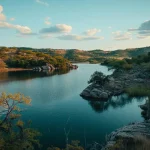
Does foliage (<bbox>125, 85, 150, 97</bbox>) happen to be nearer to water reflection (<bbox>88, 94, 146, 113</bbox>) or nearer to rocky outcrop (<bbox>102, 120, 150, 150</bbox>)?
water reflection (<bbox>88, 94, 146, 113</bbox>)

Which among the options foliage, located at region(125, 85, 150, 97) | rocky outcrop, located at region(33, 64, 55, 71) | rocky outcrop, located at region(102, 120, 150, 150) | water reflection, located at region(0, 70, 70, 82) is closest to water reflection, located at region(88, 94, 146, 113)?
foliage, located at region(125, 85, 150, 97)

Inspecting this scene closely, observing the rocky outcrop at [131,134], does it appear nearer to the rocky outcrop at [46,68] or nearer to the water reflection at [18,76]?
the water reflection at [18,76]

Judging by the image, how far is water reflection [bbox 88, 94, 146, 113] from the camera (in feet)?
149

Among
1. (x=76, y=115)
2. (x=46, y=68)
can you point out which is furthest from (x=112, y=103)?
(x=46, y=68)

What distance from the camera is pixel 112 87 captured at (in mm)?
62469

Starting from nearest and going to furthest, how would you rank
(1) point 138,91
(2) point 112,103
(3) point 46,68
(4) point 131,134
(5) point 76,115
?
1. (4) point 131,134
2. (5) point 76,115
3. (2) point 112,103
4. (1) point 138,91
5. (3) point 46,68

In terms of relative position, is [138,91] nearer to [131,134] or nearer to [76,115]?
[76,115]

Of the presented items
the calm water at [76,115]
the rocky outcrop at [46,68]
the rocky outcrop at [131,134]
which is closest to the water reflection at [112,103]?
the calm water at [76,115]

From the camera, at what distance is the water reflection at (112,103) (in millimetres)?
45562

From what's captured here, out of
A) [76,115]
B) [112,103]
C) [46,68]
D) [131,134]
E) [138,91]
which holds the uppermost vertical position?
[46,68]

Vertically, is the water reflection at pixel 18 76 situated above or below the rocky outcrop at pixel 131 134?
above

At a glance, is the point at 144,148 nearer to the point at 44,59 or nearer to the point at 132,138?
the point at 132,138

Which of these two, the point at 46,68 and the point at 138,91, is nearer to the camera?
the point at 138,91

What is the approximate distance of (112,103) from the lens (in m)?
49.7
